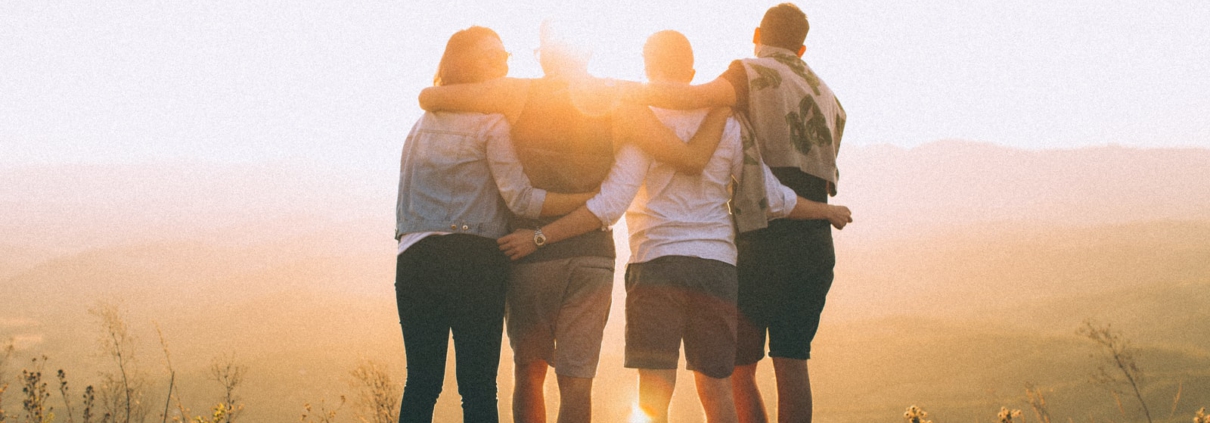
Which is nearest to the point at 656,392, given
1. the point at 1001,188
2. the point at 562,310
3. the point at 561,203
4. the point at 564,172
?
the point at 562,310

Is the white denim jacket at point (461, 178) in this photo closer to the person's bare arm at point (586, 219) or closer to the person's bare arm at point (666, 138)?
the person's bare arm at point (586, 219)

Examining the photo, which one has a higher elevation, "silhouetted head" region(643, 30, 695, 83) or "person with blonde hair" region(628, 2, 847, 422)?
"silhouetted head" region(643, 30, 695, 83)

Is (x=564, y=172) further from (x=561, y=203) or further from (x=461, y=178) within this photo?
(x=461, y=178)

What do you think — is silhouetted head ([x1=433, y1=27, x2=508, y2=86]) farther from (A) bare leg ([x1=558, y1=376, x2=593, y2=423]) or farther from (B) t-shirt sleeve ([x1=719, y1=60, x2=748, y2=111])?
(A) bare leg ([x1=558, y1=376, x2=593, y2=423])

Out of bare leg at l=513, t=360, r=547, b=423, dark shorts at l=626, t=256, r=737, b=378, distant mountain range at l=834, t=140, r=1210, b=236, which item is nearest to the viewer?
dark shorts at l=626, t=256, r=737, b=378

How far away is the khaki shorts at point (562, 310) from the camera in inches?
131

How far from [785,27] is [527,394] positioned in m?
2.08

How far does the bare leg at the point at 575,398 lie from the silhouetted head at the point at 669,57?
133cm

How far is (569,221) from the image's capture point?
3311 millimetres

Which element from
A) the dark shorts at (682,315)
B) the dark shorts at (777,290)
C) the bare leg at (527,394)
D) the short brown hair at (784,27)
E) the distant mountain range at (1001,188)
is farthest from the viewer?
the distant mountain range at (1001,188)

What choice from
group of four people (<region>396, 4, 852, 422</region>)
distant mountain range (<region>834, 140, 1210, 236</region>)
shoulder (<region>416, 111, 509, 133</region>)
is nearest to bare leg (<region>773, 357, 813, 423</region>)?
group of four people (<region>396, 4, 852, 422</region>)

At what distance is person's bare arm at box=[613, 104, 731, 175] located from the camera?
3289mm

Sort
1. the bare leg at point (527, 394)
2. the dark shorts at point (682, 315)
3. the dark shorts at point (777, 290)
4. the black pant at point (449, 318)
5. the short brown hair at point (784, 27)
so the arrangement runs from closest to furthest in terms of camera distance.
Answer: the black pant at point (449, 318) < the dark shorts at point (682, 315) < the bare leg at point (527, 394) < the dark shorts at point (777, 290) < the short brown hair at point (784, 27)

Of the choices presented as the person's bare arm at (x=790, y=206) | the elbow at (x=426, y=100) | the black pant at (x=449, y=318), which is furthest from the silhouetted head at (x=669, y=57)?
the black pant at (x=449, y=318)
